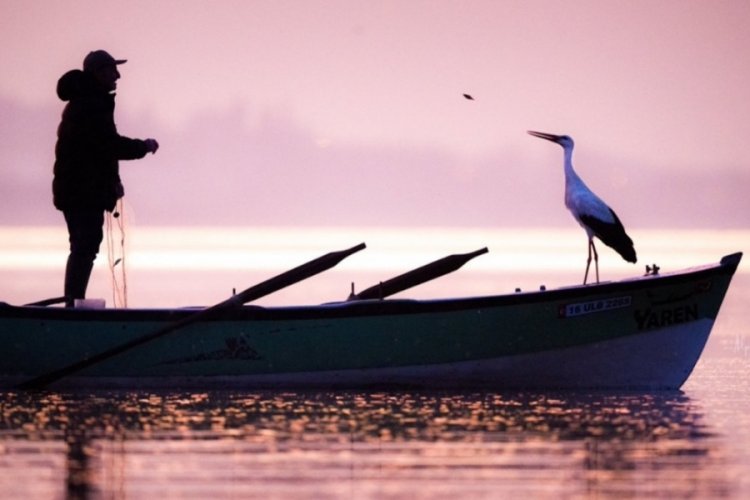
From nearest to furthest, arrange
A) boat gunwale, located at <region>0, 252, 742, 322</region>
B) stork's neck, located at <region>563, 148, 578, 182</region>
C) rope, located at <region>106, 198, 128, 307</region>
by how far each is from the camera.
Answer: boat gunwale, located at <region>0, 252, 742, 322</region> < rope, located at <region>106, 198, 128, 307</region> < stork's neck, located at <region>563, 148, 578, 182</region>

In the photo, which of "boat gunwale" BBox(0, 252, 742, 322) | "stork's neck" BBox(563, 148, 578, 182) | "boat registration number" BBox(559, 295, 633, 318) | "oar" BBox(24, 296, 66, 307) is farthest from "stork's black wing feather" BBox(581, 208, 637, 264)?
"oar" BBox(24, 296, 66, 307)

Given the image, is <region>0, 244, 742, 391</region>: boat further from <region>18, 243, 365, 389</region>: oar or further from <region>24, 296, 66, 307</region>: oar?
<region>24, 296, 66, 307</region>: oar

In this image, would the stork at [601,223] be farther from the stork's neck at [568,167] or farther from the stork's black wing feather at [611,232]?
the stork's neck at [568,167]

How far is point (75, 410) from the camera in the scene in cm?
1603

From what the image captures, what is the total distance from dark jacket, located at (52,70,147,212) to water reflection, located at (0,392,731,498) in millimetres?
1782

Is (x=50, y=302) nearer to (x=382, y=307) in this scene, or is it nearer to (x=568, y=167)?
(x=382, y=307)

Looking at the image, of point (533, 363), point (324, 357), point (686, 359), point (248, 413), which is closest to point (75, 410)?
point (248, 413)

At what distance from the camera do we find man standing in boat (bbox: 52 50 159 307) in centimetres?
1772

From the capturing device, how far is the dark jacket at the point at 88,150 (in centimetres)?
1775

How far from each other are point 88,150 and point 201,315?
180cm

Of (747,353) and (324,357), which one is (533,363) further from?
(747,353)

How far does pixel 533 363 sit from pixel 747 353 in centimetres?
1100

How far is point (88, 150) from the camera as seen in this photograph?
1784 centimetres

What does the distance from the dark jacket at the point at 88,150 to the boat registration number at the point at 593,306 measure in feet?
13.2
